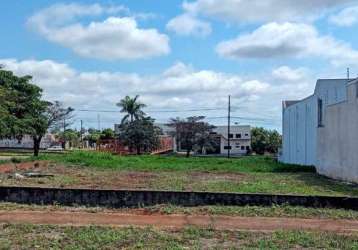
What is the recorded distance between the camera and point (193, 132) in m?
86.1

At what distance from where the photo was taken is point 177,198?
42.8 ft

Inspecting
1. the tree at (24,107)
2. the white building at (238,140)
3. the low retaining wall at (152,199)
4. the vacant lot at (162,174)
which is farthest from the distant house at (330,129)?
the white building at (238,140)

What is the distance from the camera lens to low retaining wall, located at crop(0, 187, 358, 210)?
12742 millimetres

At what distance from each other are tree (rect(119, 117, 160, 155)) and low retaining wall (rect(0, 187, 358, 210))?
56.3 meters

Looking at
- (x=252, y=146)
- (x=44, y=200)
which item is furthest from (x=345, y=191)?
(x=252, y=146)

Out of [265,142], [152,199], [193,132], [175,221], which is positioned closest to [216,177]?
[152,199]

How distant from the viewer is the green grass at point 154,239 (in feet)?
26.9

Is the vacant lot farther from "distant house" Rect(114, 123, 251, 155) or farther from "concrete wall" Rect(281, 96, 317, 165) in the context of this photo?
"distant house" Rect(114, 123, 251, 155)

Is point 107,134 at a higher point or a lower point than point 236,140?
higher

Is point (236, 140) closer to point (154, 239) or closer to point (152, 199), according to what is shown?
point (152, 199)

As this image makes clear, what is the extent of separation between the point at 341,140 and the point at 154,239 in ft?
58.2

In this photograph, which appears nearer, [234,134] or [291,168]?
[291,168]

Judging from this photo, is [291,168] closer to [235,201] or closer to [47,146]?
[235,201]

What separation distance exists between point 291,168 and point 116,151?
36307mm
